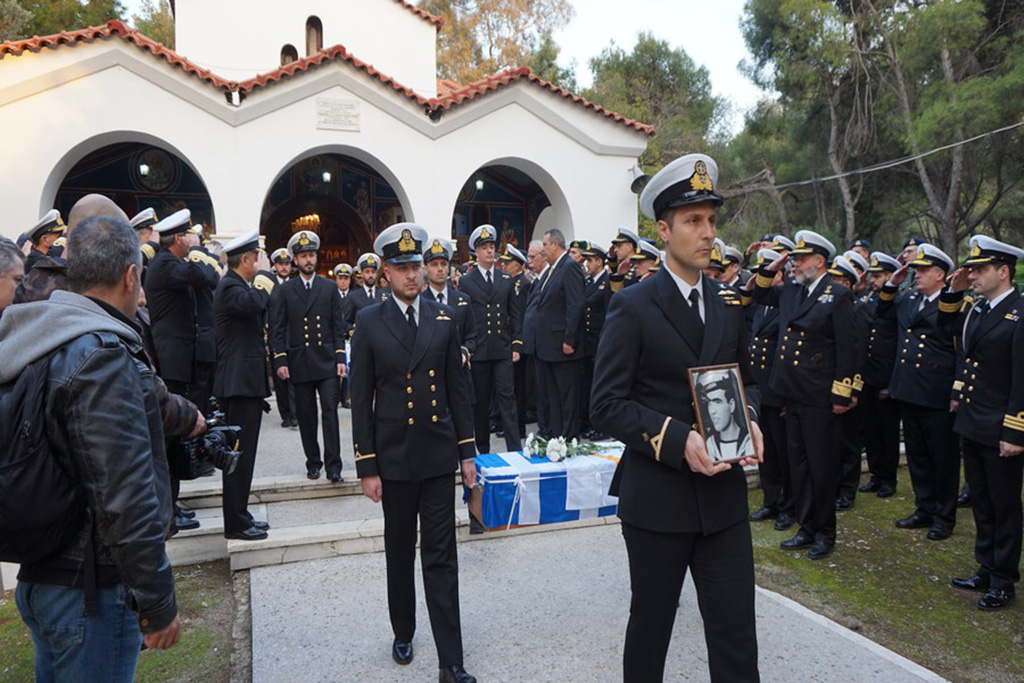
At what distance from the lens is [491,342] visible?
7.46m

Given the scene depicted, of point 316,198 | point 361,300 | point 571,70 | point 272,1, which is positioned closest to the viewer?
point 361,300

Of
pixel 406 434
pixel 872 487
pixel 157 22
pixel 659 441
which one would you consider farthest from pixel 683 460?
pixel 157 22

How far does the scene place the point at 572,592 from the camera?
15.2 feet

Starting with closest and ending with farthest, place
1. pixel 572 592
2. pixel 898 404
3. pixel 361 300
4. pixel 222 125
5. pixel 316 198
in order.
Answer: pixel 572 592
pixel 898 404
pixel 361 300
pixel 222 125
pixel 316 198

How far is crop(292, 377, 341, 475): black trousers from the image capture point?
21.3ft

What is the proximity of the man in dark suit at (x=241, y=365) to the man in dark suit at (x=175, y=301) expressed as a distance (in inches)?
10.4

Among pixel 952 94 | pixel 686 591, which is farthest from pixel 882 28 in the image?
pixel 686 591

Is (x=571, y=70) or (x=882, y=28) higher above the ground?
(x=571, y=70)

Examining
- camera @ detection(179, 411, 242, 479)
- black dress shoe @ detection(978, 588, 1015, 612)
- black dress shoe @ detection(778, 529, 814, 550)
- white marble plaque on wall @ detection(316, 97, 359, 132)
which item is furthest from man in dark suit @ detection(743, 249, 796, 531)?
white marble plaque on wall @ detection(316, 97, 359, 132)

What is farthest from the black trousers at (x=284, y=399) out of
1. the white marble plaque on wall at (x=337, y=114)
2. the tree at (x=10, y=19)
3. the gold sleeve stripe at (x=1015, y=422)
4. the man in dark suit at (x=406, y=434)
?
the tree at (x=10, y=19)

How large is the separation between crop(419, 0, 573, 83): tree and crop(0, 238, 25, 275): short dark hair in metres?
29.4

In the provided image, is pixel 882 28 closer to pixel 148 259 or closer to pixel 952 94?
pixel 952 94

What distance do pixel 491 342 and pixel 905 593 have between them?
4.38m

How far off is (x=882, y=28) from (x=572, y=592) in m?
19.2
